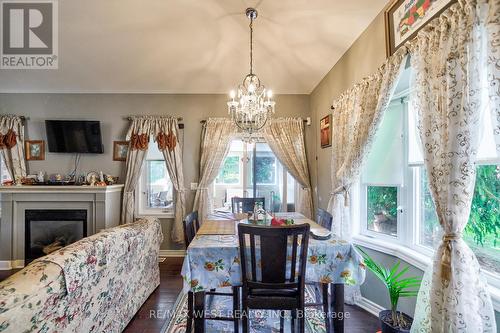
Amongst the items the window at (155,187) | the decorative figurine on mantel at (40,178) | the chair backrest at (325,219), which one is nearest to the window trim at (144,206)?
the window at (155,187)

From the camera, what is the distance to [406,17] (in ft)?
5.85

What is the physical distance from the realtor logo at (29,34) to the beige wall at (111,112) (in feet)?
2.42

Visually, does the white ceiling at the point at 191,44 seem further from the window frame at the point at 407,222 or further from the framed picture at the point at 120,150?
the window frame at the point at 407,222

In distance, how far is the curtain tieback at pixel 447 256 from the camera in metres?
1.27

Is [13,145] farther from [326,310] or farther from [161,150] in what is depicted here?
[326,310]

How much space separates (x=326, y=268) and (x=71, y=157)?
4.50 m

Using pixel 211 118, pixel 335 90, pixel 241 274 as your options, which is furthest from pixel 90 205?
pixel 335 90

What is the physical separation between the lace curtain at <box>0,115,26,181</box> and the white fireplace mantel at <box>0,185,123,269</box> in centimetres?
58

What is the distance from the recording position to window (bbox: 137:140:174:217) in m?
4.16

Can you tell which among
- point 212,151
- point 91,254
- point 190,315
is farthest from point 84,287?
point 212,151

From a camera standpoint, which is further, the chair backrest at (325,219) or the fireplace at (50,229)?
the fireplace at (50,229)

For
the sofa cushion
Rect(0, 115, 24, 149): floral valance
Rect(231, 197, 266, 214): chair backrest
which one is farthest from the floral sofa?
Rect(0, 115, 24, 149): floral valance

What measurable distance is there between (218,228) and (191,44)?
8.03 feet

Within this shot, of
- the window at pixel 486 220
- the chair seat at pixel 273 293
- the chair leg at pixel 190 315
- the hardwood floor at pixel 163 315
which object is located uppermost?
the window at pixel 486 220
